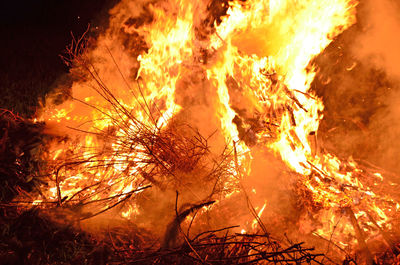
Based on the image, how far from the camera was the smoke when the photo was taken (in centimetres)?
330

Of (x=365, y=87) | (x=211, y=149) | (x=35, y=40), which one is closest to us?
(x=365, y=87)

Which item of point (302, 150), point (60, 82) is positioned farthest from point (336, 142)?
point (60, 82)

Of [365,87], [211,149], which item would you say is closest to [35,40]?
[211,149]

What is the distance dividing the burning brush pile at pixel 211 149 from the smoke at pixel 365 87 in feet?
0.71

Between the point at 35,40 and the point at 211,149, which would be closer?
the point at 211,149

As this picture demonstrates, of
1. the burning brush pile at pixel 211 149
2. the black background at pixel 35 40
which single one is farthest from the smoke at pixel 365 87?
the black background at pixel 35 40

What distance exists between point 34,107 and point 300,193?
519 cm

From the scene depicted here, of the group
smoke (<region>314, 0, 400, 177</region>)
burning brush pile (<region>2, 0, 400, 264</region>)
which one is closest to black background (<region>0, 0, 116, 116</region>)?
burning brush pile (<region>2, 0, 400, 264</region>)

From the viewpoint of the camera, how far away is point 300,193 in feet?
11.7

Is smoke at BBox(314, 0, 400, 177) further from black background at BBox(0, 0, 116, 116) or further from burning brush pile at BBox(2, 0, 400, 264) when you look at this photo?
black background at BBox(0, 0, 116, 116)

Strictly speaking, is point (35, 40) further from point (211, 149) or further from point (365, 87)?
point (365, 87)

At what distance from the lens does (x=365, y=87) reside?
11.5ft

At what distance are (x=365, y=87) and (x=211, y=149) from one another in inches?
106

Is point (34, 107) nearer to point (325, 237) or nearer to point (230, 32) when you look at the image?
point (230, 32)
